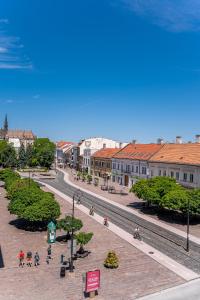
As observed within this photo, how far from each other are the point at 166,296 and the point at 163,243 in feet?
37.0

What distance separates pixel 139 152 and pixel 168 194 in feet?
106

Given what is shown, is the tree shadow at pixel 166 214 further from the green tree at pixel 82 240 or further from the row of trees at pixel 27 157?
the row of trees at pixel 27 157

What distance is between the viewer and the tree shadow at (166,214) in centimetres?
4100

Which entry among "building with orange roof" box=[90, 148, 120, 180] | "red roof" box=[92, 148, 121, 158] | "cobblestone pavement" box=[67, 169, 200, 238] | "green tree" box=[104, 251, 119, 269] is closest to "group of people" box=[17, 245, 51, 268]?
"green tree" box=[104, 251, 119, 269]

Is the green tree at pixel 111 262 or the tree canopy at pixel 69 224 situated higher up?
the tree canopy at pixel 69 224

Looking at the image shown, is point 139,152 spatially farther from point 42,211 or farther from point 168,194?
point 42,211

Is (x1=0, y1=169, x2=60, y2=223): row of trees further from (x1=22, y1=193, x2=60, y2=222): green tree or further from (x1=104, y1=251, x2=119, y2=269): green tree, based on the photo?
(x1=104, y1=251, x2=119, y2=269): green tree

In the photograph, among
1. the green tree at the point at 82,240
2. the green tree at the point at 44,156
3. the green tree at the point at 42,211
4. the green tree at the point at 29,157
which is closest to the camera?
the green tree at the point at 82,240

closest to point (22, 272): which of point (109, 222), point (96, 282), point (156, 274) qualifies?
point (96, 282)

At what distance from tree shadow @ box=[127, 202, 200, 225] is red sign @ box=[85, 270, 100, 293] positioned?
2177 cm

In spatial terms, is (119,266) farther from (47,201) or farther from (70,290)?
(47,201)

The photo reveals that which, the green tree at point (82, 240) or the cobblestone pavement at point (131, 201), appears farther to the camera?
the cobblestone pavement at point (131, 201)

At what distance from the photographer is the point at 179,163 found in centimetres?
5378

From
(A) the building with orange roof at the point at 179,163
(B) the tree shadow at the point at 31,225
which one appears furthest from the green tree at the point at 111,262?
(A) the building with orange roof at the point at 179,163
